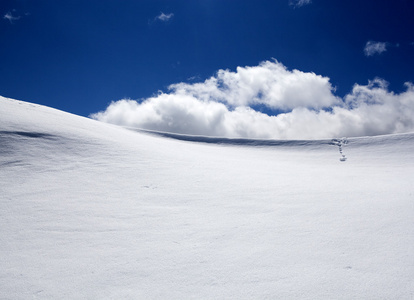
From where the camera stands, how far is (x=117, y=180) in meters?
5.77

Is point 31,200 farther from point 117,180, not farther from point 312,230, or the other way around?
point 312,230

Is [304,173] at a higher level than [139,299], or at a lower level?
higher

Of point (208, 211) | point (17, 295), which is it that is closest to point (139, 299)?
point (17, 295)

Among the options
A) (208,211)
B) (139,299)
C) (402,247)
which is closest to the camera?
(139,299)

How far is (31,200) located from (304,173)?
6617 mm

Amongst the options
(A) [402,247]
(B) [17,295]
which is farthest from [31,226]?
(A) [402,247]

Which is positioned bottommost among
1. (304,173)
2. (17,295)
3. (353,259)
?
(17,295)

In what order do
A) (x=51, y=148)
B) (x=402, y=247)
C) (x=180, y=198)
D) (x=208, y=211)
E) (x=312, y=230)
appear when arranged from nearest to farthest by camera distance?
1. (x=402, y=247)
2. (x=312, y=230)
3. (x=208, y=211)
4. (x=180, y=198)
5. (x=51, y=148)

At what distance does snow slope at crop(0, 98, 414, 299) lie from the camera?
2.63 m

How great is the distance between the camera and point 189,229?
12.5ft

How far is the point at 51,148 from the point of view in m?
7.16

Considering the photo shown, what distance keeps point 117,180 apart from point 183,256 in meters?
3.19

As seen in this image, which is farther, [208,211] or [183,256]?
[208,211]

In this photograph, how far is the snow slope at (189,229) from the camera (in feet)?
8.62
